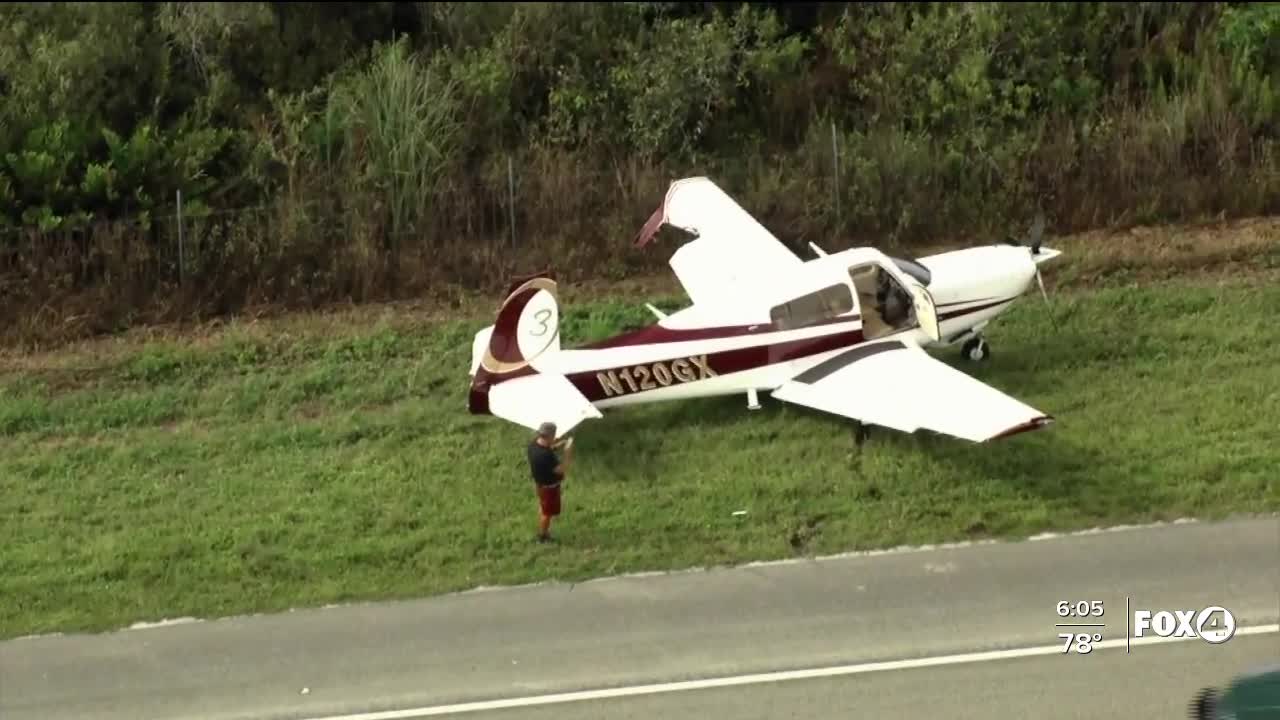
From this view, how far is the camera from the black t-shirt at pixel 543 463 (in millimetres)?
12984

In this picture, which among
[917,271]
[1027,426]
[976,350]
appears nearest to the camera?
[1027,426]

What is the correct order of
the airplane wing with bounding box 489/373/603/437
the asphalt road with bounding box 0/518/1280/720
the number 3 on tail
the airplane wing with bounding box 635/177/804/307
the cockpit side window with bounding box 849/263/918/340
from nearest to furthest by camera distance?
the asphalt road with bounding box 0/518/1280/720 → the airplane wing with bounding box 489/373/603/437 → the number 3 on tail → the cockpit side window with bounding box 849/263/918/340 → the airplane wing with bounding box 635/177/804/307

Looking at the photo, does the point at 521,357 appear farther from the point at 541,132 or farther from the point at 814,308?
the point at 541,132

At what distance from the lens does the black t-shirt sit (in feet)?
42.6

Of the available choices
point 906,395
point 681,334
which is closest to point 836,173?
point 681,334

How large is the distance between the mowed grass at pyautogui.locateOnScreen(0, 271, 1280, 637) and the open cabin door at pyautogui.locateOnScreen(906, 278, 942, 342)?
109 cm

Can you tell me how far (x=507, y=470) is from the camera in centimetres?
1467

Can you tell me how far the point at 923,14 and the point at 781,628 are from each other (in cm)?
1497

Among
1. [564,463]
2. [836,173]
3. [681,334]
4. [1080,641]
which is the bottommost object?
[1080,641]

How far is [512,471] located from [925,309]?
435 cm

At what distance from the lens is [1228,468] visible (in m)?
13.6

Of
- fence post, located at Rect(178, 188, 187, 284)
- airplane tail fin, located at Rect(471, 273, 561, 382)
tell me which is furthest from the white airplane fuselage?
fence post, located at Rect(178, 188, 187, 284)

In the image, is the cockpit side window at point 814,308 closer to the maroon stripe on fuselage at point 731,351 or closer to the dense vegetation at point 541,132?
the maroon stripe on fuselage at point 731,351

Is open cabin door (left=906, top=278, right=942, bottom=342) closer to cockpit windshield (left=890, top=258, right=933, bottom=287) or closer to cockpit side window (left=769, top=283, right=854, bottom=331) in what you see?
cockpit windshield (left=890, top=258, right=933, bottom=287)
